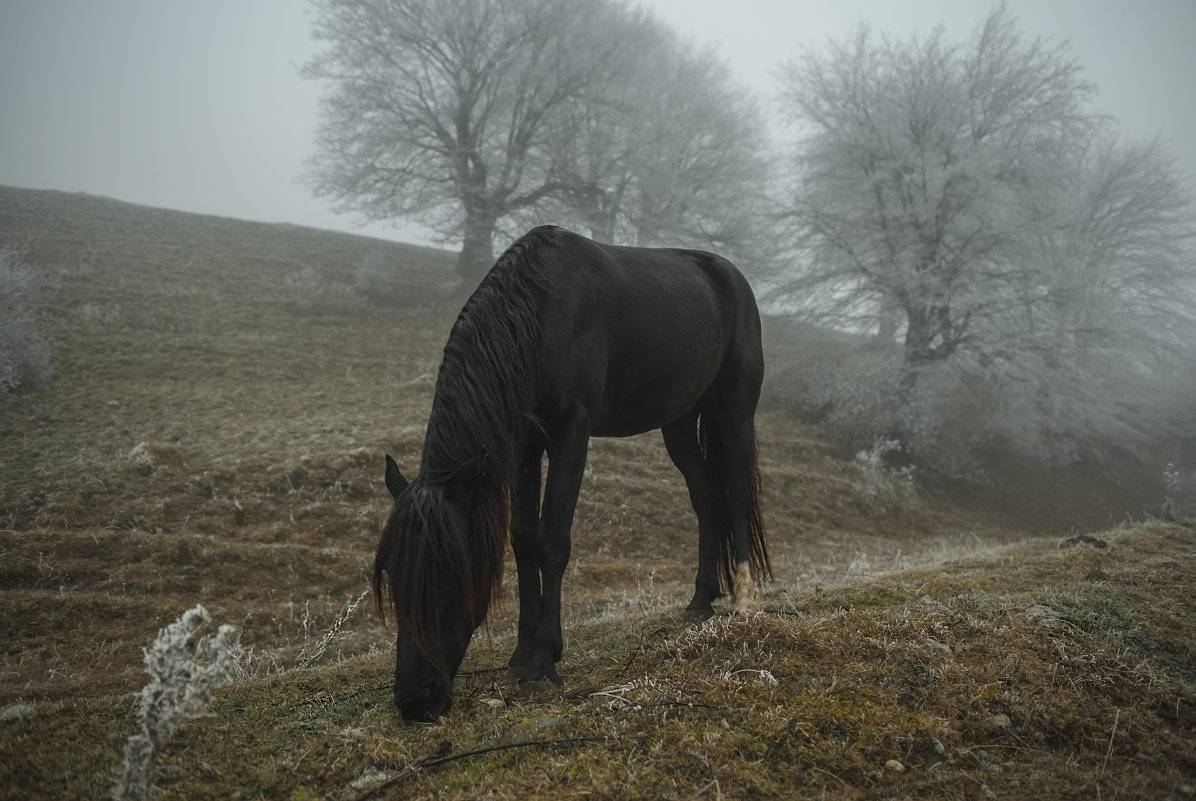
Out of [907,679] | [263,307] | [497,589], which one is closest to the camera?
[907,679]

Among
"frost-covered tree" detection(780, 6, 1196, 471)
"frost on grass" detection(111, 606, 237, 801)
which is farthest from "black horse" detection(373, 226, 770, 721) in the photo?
"frost-covered tree" detection(780, 6, 1196, 471)

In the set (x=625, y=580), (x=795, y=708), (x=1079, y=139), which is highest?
(x=1079, y=139)

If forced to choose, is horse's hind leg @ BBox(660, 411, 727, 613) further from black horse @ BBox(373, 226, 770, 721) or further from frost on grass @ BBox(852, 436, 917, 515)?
frost on grass @ BBox(852, 436, 917, 515)

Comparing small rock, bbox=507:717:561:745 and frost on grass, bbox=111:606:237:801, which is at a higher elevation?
frost on grass, bbox=111:606:237:801

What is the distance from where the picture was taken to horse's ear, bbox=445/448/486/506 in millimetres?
2787

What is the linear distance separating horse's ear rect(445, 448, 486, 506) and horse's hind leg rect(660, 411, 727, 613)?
212cm

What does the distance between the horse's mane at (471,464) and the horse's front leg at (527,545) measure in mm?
323

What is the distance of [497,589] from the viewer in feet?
9.71

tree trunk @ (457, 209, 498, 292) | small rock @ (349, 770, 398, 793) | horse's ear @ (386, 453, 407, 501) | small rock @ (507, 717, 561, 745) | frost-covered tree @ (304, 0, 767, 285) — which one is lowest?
small rock @ (349, 770, 398, 793)

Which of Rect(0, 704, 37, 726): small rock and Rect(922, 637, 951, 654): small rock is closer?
Rect(0, 704, 37, 726): small rock

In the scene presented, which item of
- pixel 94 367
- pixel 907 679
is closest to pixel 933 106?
pixel 907 679

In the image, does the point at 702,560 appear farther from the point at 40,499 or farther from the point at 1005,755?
the point at 40,499

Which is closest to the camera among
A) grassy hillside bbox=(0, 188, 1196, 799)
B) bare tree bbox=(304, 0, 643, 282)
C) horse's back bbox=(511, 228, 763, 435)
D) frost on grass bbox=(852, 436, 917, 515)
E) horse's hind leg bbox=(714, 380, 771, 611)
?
grassy hillside bbox=(0, 188, 1196, 799)

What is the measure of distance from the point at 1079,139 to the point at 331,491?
62.0 feet
